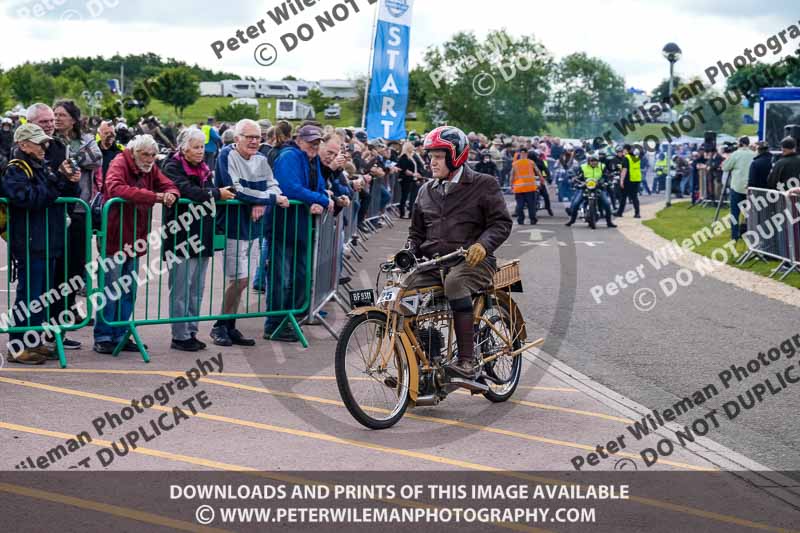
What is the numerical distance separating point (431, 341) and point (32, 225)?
3.47 m

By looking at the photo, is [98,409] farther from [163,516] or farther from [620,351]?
[620,351]

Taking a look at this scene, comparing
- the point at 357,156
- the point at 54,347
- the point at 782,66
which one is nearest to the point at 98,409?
the point at 54,347

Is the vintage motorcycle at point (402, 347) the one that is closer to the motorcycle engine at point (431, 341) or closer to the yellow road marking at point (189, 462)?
the motorcycle engine at point (431, 341)

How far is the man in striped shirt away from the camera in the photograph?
9.72m

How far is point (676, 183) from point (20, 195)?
39008 mm

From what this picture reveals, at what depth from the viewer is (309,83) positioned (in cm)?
11788

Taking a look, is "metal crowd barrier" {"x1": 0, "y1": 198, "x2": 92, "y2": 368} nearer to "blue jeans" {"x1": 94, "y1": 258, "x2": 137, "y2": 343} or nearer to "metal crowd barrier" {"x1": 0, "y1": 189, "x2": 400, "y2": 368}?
"metal crowd barrier" {"x1": 0, "y1": 189, "x2": 400, "y2": 368}

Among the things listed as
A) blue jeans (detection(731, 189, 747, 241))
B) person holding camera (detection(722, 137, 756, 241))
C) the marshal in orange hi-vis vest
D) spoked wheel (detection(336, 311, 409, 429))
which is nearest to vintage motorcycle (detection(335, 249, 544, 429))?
spoked wheel (detection(336, 311, 409, 429))

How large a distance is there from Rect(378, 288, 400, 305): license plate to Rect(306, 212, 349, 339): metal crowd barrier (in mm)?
3149

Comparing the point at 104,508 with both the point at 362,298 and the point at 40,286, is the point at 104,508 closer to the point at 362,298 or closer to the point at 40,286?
the point at 362,298

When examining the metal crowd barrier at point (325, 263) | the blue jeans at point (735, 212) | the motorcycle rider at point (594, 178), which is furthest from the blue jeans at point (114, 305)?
the motorcycle rider at point (594, 178)

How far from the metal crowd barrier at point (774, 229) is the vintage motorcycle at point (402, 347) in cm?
880

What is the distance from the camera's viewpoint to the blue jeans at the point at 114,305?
357 inches

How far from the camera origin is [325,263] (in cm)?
1073
